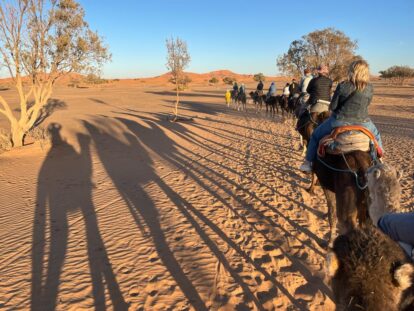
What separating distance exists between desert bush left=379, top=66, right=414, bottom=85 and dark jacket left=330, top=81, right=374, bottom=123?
67.9m

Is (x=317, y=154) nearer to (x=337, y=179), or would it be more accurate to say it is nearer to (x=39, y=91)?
(x=337, y=179)

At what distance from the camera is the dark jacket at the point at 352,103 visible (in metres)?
4.54

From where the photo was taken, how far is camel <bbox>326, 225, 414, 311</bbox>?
5.14 ft

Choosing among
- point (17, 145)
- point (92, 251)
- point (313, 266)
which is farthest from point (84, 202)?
point (17, 145)

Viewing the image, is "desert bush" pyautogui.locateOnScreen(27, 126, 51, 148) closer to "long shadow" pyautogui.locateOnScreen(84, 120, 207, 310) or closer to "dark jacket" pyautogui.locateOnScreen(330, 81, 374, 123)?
"long shadow" pyautogui.locateOnScreen(84, 120, 207, 310)

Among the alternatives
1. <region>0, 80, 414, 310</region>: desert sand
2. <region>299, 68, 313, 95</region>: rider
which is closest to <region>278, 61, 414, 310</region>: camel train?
<region>0, 80, 414, 310</region>: desert sand

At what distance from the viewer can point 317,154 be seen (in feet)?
16.1

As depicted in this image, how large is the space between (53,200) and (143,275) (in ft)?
14.5

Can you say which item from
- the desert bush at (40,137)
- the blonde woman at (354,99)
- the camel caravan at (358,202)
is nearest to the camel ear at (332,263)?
the camel caravan at (358,202)

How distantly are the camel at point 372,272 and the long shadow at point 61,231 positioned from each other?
316 centimetres

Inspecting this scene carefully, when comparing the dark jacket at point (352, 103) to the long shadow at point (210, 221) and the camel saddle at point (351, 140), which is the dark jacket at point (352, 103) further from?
the long shadow at point (210, 221)

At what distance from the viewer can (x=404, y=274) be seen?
4.91 ft

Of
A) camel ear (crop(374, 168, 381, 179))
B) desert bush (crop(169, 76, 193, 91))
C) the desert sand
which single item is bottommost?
the desert sand

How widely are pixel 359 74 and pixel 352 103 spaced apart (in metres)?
0.43
